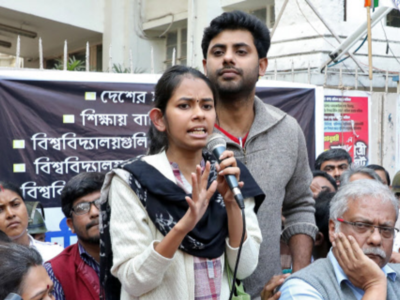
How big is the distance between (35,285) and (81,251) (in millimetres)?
1074

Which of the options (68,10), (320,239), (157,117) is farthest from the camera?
(68,10)

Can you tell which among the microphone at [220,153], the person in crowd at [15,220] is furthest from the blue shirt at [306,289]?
the person in crowd at [15,220]

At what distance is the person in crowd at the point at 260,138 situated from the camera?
8.38ft

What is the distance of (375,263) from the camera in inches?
90.7

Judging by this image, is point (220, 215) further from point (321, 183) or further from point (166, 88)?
point (321, 183)

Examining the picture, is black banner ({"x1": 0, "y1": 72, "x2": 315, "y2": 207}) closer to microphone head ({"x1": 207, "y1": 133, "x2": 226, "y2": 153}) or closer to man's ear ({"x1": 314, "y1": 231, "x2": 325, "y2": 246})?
man's ear ({"x1": 314, "y1": 231, "x2": 325, "y2": 246})

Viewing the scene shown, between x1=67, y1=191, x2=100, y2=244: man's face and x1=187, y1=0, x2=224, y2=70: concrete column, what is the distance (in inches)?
273

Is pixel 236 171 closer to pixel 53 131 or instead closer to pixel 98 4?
pixel 53 131

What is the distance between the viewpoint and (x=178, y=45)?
11.4 meters

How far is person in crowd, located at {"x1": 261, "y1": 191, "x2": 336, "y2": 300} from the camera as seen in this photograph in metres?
2.44

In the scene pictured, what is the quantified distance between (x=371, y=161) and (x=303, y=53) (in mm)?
1900

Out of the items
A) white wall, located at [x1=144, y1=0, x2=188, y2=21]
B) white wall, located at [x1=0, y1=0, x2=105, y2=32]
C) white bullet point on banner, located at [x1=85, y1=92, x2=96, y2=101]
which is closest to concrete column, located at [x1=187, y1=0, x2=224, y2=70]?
white wall, located at [x1=144, y1=0, x2=188, y2=21]

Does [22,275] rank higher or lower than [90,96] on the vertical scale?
lower

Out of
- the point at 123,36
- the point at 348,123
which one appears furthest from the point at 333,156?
the point at 123,36
